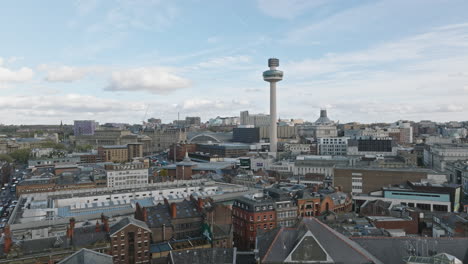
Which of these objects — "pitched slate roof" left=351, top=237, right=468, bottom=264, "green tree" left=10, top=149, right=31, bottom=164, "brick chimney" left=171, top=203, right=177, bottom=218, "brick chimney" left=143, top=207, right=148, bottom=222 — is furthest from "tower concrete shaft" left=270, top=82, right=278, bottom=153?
"pitched slate roof" left=351, top=237, right=468, bottom=264

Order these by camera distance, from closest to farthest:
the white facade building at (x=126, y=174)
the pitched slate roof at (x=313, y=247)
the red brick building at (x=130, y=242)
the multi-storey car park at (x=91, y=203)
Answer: the pitched slate roof at (x=313, y=247)
the red brick building at (x=130, y=242)
the multi-storey car park at (x=91, y=203)
the white facade building at (x=126, y=174)

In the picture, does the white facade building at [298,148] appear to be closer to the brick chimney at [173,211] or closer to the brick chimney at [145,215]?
the brick chimney at [173,211]

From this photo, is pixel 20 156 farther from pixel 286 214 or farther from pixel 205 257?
pixel 205 257

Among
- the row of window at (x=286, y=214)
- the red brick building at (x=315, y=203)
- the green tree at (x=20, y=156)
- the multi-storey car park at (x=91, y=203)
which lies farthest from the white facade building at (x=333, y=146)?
the green tree at (x=20, y=156)

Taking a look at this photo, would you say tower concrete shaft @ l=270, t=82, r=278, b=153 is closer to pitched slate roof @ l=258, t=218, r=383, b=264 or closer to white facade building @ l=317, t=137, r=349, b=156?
white facade building @ l=317, t=137, r=349, b=156

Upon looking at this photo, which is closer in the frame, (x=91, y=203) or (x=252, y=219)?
(x=252, y=219)

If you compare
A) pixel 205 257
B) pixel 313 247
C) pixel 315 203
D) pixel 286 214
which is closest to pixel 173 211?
pixel 205 257
